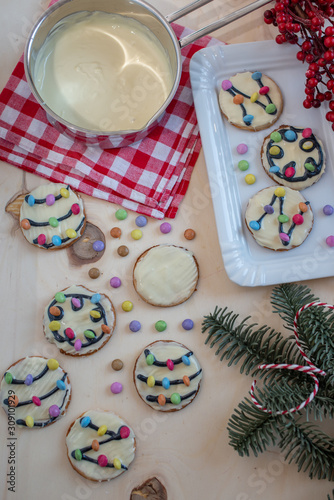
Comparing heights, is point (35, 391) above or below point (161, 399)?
below

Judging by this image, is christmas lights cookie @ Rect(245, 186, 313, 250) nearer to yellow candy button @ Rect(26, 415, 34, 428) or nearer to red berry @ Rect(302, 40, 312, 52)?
red berry @ Rect(302, 40, 312, 52)

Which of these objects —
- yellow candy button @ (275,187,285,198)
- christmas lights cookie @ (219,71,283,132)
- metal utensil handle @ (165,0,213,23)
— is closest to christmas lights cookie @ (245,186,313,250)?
yellow candy button @ (275,187,285,198)

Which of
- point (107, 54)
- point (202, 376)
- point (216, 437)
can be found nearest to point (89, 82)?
point (107, 54)

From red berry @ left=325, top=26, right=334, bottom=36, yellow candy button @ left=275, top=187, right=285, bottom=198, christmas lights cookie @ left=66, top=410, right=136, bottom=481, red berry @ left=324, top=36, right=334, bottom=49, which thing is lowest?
christmas lights cookie @ left=66, top=410, right=136, bottom=481

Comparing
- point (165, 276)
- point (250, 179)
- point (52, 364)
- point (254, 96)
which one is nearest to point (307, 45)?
point (254, 96)

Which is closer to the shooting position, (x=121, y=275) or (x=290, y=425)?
(x=290, y=425)

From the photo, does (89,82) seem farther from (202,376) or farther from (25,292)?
(202,376)

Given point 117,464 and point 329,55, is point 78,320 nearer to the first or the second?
point 117,464
